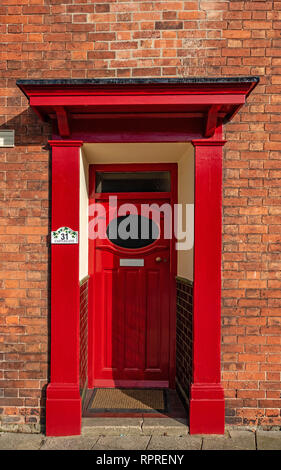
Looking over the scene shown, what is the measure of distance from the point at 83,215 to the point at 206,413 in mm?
2359

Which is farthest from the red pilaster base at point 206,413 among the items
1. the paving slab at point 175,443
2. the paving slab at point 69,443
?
the paving slab at point 69,443

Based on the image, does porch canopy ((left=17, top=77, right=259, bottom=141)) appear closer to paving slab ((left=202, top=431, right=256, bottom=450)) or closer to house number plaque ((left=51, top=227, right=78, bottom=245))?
house number plaque ((left=51, top=227, right=78, bottom=245))

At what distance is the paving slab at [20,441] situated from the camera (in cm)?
321

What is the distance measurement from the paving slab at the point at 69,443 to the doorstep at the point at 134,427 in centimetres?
8

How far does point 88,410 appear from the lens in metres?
3.68

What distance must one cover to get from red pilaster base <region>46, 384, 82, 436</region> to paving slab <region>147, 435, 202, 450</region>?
744 mm

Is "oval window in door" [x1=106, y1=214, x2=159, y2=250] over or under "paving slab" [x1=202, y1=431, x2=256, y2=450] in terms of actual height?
over

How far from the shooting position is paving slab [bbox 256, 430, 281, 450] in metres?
3.19

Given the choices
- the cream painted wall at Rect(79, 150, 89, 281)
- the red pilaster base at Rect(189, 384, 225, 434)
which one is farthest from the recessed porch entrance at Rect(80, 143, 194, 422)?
the red pilaster base at Rect(189, 384, 225, 434)

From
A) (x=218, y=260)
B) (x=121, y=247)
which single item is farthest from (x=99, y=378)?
(x=218, y=260)

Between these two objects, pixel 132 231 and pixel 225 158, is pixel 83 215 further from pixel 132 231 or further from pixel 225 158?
pixel 225 158

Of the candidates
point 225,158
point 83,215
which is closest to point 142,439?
point 83,215

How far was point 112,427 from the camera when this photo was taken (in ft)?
11.1

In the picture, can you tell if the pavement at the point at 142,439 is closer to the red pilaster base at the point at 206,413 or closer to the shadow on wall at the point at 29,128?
the red pilaster base at the point at 206,413
